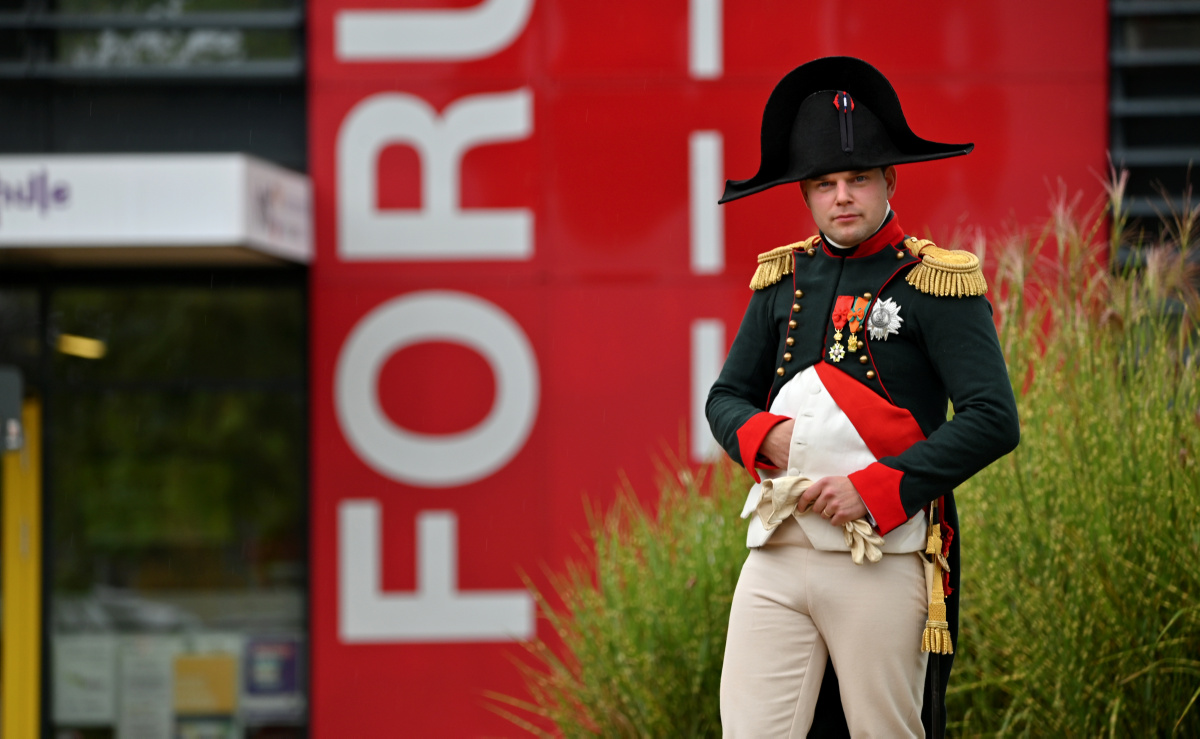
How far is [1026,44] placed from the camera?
6723 mm

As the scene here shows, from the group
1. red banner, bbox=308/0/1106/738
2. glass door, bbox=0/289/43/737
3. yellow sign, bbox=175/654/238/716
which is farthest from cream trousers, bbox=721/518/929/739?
glass door, bbox=0/289/43/737

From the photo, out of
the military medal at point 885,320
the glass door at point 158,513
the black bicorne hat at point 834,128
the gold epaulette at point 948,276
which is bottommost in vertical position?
the glass door at point 158,513

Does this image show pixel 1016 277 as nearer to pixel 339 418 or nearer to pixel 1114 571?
pixel 1114 571

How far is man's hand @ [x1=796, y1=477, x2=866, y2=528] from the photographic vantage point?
210cm

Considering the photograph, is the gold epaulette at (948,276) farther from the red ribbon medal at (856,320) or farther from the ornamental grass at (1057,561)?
the ornamental grass at (1057,561)

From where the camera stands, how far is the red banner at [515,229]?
6688 millimetres

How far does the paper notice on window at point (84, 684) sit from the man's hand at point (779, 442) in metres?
5.80

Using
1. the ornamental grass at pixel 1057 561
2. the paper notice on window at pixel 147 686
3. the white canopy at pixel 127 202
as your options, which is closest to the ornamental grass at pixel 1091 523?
the ornamental grass at pixel 1057 561

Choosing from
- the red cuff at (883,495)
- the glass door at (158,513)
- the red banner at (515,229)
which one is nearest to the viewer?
the red cuff at (883,495)

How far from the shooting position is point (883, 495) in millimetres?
2082

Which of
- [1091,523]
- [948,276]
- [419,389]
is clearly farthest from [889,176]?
[419,389]

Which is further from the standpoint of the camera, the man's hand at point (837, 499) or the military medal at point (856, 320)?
the military medal at point (856, 320)

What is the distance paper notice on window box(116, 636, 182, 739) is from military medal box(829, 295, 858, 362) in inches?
224

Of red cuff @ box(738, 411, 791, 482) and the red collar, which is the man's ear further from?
red cuff @ box(738, 411, 791, 482)
